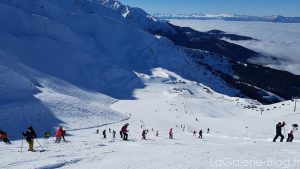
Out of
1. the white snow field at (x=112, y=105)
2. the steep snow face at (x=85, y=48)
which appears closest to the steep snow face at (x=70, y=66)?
the steep snow face at (x=85, y=48)

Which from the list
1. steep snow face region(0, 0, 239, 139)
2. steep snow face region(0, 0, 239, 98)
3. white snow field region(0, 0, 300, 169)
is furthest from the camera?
steep snow face region(0, 0, 239, 98)

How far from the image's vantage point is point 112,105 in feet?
249

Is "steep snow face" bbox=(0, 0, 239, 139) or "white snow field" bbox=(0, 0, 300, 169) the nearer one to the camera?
"white snow field" bbox=(0, 0, 300, 169)

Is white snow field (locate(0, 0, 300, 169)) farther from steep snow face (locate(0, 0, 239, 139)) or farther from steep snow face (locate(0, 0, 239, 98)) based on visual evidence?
steep snow face (locate(0, 0, 239, 98))

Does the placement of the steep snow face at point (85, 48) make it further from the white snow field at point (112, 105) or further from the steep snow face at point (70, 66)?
the white snow field at point (112, 105)

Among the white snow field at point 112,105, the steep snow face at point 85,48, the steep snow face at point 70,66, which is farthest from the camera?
the steep snow face at point 85,48

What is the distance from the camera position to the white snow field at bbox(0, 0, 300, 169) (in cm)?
1900

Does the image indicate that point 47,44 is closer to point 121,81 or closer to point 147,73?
point 121,81

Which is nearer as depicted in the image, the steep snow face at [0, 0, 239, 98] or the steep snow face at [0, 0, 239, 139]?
the steep snow face at [0, 0, 239, 139]

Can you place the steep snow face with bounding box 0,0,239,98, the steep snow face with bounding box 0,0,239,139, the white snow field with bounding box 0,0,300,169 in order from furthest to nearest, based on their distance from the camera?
the steep snow face with bounding box 0,0,239,98, the steep snow face with bounding box 0,0,239,139, the white snow field with bounding box 0,0,300,169

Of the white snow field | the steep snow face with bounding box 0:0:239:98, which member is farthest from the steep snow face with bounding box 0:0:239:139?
the white snow field

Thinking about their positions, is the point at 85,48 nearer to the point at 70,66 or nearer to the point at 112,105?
the point at 70,66

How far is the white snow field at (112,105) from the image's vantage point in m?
19.0

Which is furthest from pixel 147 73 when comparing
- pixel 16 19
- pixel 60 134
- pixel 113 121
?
pixel 60 134
